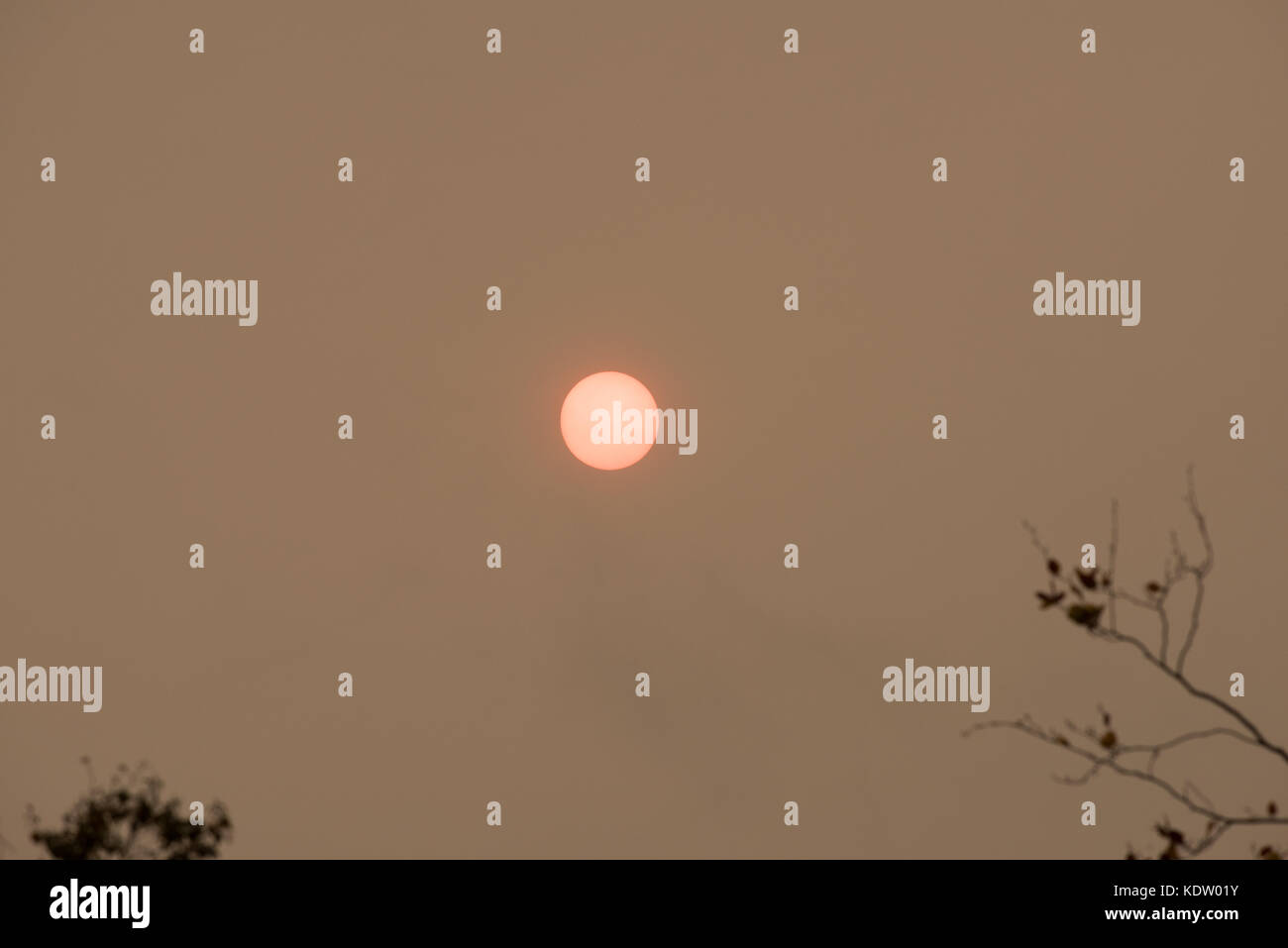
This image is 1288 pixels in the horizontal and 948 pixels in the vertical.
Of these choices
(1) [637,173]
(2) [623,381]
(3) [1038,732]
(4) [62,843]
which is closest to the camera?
(3) [1038,732]

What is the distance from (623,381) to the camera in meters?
62.0

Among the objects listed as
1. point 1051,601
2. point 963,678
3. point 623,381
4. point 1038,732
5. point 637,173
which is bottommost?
point 963,678
